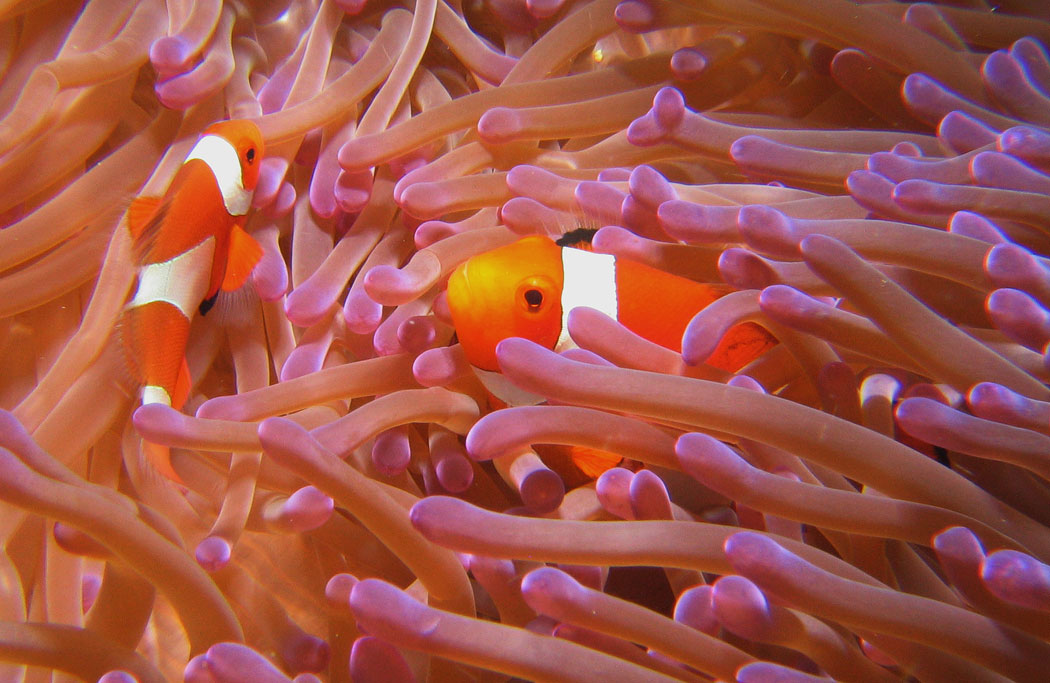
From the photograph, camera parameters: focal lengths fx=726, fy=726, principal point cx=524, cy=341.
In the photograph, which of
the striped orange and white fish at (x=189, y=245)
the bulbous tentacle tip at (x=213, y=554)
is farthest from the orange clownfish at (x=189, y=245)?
the bulbous tentacle tip at (x=213, y=554)

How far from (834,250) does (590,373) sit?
0.28 metres

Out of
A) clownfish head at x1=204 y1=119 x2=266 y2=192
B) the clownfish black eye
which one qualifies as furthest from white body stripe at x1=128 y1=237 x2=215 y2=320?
the clownfish black eye

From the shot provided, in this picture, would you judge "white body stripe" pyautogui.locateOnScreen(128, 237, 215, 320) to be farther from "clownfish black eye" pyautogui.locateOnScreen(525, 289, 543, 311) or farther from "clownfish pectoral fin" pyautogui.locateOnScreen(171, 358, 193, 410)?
"clownfish black eye" pyautogui.locateOnScreen(525, 289, 543, 311)

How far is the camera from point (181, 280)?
109cm

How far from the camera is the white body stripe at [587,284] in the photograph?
99 centimetres

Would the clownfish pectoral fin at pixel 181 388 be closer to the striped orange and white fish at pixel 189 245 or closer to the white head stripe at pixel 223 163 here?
the striped orange and white fish at pixel 189 245

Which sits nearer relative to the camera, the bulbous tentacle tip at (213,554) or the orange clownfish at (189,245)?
the bulbous tentacle tip at (213,554)

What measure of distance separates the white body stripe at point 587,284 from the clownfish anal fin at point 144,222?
622 mm

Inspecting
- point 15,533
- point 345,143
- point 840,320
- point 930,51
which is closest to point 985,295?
point 840,320

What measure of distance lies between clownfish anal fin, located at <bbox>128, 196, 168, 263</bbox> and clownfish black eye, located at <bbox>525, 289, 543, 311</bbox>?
1.90 feet

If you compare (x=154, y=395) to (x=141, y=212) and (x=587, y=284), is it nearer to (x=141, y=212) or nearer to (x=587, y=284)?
(x=141, y=212)

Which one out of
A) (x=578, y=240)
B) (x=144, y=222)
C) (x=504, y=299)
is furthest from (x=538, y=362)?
(x=144, y=222)

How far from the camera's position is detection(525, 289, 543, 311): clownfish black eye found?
3.18 feet

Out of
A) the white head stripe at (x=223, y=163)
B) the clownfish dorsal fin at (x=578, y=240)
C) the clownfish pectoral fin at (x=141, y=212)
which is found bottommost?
Answer: the clownfish dorsal fin at (x=578, y=240)
